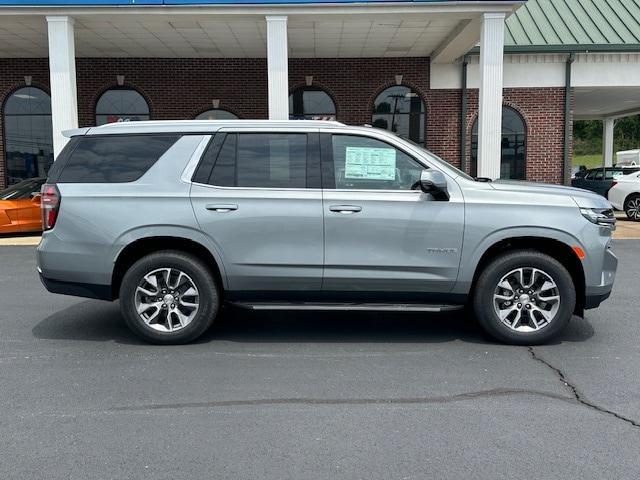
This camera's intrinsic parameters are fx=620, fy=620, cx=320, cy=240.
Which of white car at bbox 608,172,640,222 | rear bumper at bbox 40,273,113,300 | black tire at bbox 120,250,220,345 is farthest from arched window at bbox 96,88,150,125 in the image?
white car at bbox 608,172,640,222

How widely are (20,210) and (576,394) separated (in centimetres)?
1266

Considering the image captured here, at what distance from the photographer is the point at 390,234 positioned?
209 inches

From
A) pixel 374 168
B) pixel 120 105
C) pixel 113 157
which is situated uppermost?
pixel 120 105

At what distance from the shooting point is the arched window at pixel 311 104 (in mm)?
17797

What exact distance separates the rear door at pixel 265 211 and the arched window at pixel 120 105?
13.3m

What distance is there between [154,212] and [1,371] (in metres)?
1.74

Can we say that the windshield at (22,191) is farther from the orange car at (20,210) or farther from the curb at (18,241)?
the curb at (18,241)

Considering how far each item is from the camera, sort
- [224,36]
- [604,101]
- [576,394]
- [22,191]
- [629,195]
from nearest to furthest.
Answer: [576,394] → [22,191] → [224,36] → [629,195] → [604,101]

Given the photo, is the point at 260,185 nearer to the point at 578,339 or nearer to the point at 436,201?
the point at 436,201

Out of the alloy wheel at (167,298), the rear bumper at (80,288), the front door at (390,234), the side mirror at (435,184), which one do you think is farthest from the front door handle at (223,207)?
the side mirror at (435,184)

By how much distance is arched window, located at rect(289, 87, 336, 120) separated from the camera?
58.4 feet

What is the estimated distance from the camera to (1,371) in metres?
4.89

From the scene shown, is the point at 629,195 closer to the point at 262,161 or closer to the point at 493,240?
the point at 493,240

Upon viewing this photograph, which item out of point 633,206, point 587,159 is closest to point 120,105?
point 633,206
